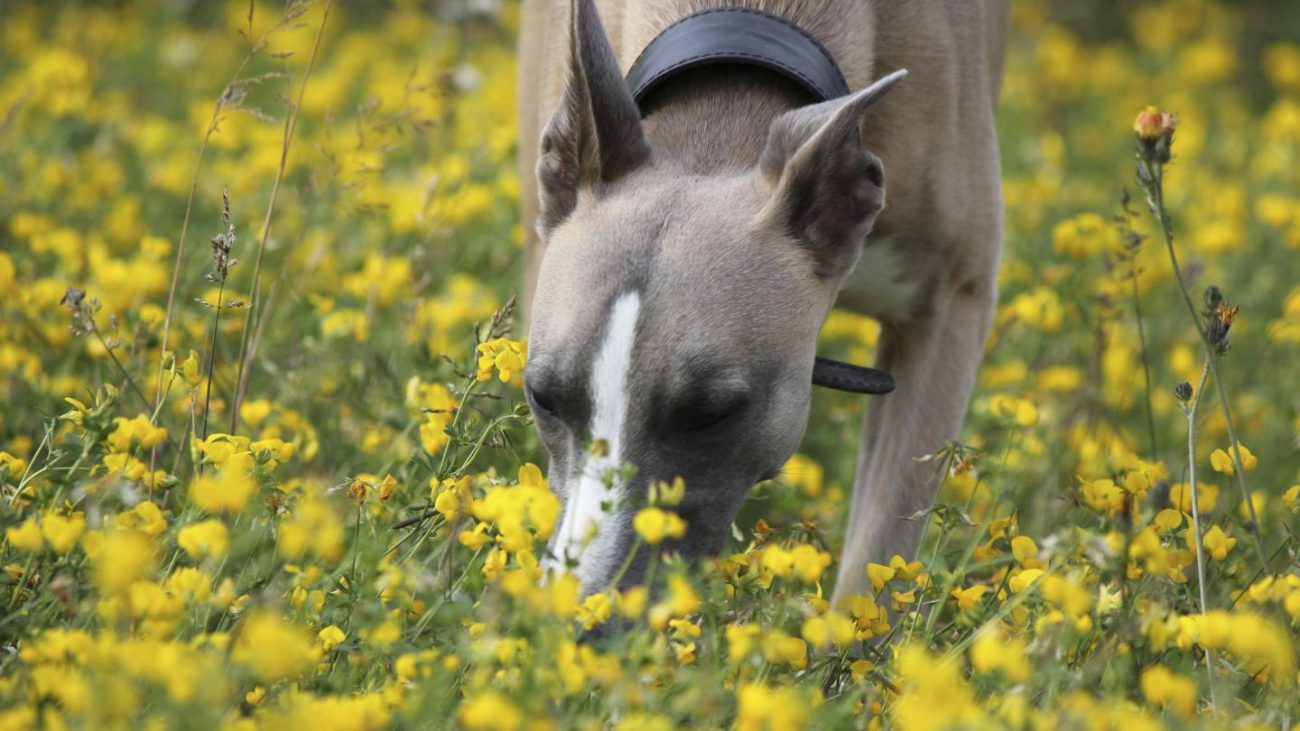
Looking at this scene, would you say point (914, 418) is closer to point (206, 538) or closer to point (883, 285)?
point (883, 285)

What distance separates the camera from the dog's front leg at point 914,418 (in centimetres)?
355

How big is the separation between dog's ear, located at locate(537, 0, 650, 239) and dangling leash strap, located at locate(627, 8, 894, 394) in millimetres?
168

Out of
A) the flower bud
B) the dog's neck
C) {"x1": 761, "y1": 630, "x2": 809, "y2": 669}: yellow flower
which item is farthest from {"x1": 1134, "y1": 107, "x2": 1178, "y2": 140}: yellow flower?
{"x1": 761, "y1": 630, "x2": 809, "y2": 669}: yellow flower

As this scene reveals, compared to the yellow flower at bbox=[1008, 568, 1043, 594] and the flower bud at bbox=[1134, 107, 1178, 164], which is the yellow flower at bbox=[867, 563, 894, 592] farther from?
the flower bud at bbox=[1134, 107, 1178, 164]

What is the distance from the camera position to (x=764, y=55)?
10.6 ft

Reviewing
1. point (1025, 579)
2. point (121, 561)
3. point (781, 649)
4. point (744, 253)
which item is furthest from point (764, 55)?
point (121, 561)

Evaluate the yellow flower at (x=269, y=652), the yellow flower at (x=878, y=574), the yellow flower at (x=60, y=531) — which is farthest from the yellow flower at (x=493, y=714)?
the yellow flower at (x=878, y=574)

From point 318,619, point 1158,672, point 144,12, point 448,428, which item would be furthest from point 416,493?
point 144,12

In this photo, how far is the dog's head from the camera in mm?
2746

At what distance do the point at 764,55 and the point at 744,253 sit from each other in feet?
1.72

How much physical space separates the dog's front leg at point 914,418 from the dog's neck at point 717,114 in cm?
70

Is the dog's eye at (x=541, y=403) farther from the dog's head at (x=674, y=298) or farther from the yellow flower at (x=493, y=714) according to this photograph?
the yellow flower at (x=493, y=714)

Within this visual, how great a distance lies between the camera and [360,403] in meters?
3.91

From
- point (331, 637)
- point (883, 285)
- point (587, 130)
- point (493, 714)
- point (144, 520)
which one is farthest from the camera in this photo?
point (883, 285)
